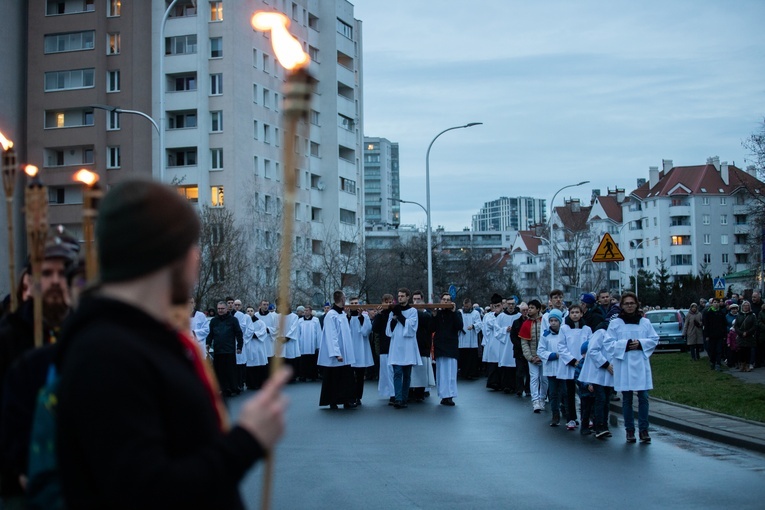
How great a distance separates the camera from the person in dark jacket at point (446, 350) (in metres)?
20.8

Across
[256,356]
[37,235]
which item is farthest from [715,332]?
[37,235]

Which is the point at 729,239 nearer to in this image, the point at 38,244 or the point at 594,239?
the point at 594,239

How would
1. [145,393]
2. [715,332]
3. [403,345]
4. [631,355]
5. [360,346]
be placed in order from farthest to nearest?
[715,332], [360,346], [403,345], [631,355], [145,393]

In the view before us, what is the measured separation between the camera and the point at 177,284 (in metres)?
2.81

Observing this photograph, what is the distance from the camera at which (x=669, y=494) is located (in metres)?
10.2

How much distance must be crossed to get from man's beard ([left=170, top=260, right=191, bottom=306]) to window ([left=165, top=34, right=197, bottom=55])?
68.3m

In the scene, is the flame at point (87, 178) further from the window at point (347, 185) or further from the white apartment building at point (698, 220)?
the white apartment building at point (698, 220)

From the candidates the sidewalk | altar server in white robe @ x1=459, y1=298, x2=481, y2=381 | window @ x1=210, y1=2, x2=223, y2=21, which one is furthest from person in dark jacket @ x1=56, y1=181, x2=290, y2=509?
window @ x1=210, y1=2, x2=223, y2=21

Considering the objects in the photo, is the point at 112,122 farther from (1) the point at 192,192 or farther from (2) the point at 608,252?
(2) the point at 608,252

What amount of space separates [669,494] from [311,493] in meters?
3.48

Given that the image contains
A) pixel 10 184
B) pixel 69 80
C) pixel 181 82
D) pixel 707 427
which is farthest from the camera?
pixel 181 82

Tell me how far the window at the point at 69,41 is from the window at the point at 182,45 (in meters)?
5.01

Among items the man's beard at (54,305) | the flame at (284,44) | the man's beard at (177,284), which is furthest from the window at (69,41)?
the man's beard at (177,284)

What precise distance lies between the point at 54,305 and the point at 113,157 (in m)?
67.2
